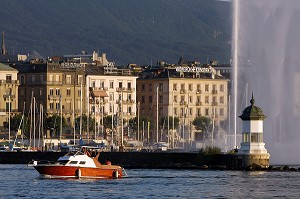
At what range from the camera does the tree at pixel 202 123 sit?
597 ft

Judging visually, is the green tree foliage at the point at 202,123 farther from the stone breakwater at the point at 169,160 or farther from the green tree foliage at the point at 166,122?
the stone breakwater at the point at 169,160

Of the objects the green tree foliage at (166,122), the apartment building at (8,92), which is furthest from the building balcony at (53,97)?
the green tree foliage at (166,122)

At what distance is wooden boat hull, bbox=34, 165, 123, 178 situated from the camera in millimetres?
102250

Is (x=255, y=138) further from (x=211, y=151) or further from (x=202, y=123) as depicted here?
(x=202, y=123)

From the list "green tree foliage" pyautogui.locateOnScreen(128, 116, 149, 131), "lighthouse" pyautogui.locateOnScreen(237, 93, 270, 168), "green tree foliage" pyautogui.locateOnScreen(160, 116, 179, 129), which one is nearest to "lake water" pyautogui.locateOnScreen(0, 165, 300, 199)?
"lighthouse" pyautogui.locateOnScreen(237, 93, 270, 168)

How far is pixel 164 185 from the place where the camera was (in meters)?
94.8

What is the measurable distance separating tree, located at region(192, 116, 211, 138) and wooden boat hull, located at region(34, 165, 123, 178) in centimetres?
7827

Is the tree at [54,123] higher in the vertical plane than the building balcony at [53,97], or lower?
lower

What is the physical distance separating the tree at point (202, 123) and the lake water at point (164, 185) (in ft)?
227

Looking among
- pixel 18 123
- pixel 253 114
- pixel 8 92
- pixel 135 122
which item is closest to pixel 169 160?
pixel 253 114

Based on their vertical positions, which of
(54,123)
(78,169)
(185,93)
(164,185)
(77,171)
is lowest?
(164,185)

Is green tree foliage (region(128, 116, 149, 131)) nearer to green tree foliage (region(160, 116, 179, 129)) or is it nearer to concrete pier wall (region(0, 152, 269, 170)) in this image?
green tree foliage (region(160, 116, 179, 129))

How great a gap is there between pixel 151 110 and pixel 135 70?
27.7 feet

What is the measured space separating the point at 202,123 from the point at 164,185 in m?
88.7
